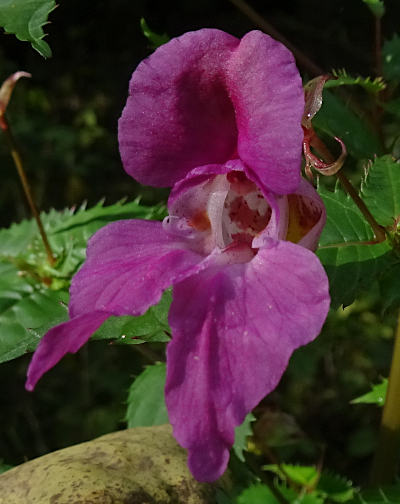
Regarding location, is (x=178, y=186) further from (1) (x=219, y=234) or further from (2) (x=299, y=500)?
(2) (x=299, y=500)

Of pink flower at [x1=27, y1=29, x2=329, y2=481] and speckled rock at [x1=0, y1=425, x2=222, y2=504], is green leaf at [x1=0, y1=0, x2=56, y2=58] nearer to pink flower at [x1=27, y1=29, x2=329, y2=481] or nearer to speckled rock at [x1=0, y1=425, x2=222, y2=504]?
pink flower at [x1=27, y1=29, x2=329, y2=481]

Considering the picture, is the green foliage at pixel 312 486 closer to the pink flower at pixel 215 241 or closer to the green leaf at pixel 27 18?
the pink flower at pixel 215 241

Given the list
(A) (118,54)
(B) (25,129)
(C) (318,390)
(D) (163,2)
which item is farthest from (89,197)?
(C) (318,390)

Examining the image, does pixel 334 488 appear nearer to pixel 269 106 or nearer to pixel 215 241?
pixel 215 241

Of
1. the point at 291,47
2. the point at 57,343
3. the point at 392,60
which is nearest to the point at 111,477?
the point at 57,343

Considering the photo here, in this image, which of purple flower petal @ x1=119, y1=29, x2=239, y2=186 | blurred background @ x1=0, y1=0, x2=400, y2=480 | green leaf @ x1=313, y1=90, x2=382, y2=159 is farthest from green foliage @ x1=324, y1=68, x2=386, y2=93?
blurred background @ x1=0, y1=0, x2=400, y2=480

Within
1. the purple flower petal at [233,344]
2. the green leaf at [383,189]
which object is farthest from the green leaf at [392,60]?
the purple flower petal at [233,344]
